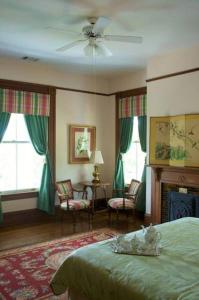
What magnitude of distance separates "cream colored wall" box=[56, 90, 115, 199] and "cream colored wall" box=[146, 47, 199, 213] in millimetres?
1456

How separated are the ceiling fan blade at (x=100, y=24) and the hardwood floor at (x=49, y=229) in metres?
2.97

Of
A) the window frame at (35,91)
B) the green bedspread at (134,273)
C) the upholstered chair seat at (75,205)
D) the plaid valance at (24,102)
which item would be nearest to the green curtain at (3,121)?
the plaid valance at (24,102)

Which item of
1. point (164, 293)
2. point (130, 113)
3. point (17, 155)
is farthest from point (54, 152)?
point (164, 293)

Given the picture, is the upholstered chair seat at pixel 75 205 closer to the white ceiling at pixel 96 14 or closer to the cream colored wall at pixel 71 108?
the cream colored wall at pixel 71 108

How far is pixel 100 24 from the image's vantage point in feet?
10.1

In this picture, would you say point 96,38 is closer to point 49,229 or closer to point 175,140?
point 175,140

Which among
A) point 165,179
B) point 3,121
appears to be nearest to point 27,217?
point 3,121

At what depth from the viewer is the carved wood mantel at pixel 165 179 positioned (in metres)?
4.30

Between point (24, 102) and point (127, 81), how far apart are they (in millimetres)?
2122

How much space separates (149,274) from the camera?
181cm

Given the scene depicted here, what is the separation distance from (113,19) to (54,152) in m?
2.84

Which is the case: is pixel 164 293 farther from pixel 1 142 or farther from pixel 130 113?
pixel 130 113

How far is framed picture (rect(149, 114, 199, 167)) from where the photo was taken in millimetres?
4273

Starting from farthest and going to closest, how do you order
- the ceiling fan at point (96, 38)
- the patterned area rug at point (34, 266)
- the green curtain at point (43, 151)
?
the green curtain at point (43, 151) → the ceiling fan at point (96, 38) → the patterned area rug at point (34, 266)
